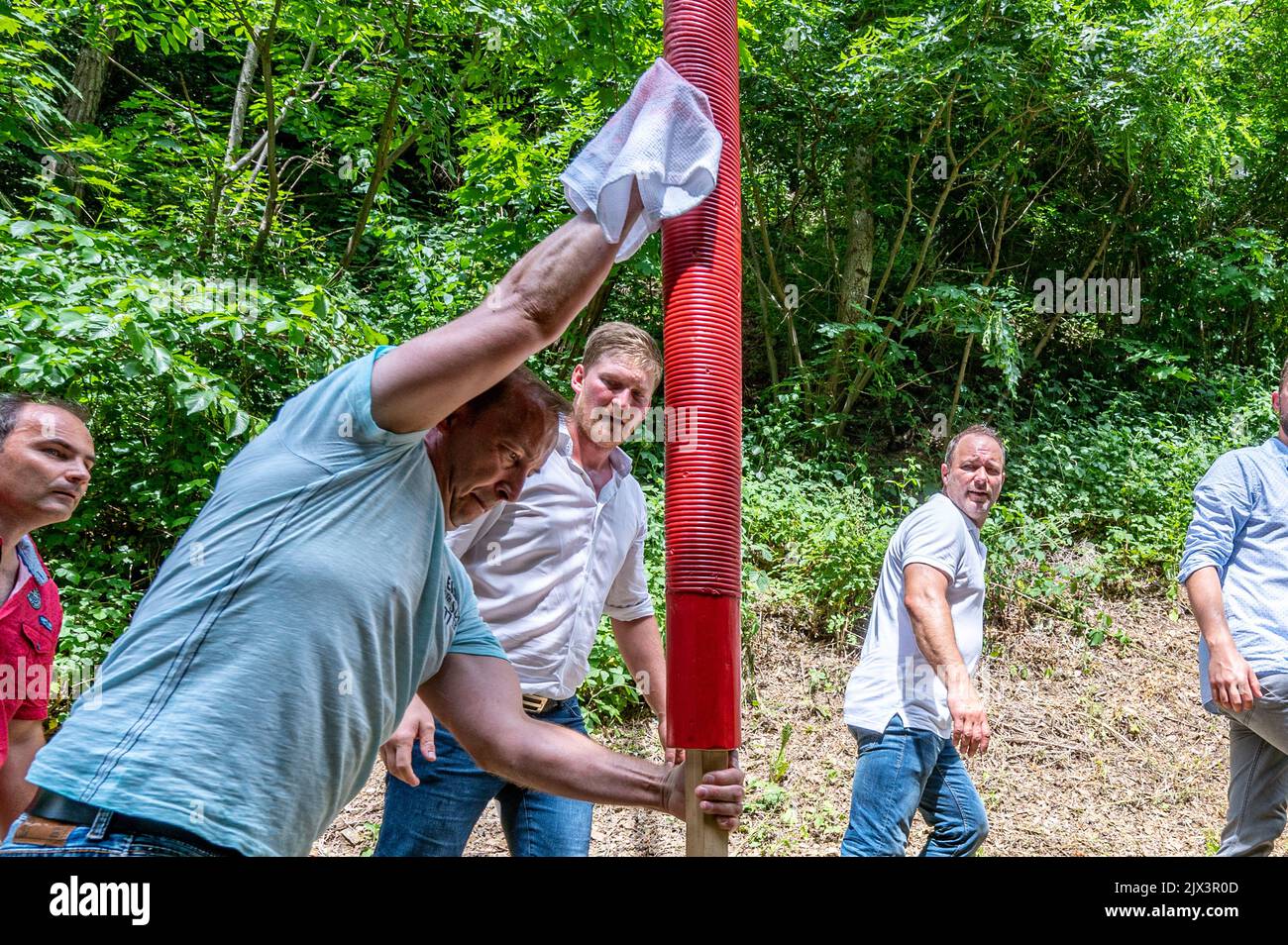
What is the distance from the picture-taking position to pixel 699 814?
70.3 inches

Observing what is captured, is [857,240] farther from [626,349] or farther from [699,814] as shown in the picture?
[699,814]

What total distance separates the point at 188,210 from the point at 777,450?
533 cm

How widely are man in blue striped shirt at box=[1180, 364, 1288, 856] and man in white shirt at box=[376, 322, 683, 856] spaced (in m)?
2.14

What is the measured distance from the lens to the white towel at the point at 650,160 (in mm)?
1617

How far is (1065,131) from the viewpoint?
34.4ft

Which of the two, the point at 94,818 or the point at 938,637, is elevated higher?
the point at 938,637

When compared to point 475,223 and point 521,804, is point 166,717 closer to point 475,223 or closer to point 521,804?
point 521,804

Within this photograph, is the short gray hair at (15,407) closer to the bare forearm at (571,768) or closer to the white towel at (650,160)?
the bare forearm at (571,768)

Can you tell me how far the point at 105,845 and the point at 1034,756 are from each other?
6404mm

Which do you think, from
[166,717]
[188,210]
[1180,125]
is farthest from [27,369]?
[1180,125]

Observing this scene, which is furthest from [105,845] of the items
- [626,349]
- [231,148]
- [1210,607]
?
[231,148]

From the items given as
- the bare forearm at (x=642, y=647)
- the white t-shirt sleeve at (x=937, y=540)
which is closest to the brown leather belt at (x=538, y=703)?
the bare forearm at (x=642, y=647)

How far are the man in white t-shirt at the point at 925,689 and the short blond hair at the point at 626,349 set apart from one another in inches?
49.8
